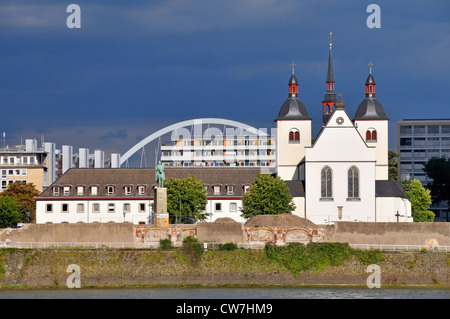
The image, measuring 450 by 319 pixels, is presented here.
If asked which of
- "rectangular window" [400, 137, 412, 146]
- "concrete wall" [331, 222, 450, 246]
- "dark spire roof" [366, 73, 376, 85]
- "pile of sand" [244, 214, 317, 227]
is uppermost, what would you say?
"dark spire roof" [366, 73, 376, 85]

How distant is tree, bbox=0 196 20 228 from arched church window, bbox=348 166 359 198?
38.1 meters

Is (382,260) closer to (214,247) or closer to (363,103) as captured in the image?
(214,247)

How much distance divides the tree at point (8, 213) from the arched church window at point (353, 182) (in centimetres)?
3809

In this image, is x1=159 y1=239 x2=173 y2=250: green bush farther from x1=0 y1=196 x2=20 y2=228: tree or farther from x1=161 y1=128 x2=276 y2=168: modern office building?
x1=161 y1=128 x2=276 y2=168: modern office building

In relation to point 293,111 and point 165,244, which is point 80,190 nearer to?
point 293,111

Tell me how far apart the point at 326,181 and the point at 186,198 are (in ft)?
50.5

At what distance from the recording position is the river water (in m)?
69.6

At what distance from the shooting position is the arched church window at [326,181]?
10750 centimetres

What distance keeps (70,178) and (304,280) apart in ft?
148

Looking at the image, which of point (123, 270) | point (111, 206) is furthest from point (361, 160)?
point (123, 270)

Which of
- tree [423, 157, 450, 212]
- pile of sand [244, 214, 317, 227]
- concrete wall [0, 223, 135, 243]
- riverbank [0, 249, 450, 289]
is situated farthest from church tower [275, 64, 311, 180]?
riverbank [0, 249, 450, 289]
